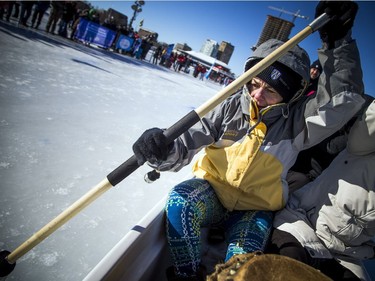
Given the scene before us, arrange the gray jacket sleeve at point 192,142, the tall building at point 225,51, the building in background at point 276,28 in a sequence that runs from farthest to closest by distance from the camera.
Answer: the tall building at point 225,51 → the building in background at point 276,28 → the gray jacket sleeve at point 192,142

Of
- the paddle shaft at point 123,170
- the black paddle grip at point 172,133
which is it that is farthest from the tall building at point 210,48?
the black paddle grip at point 172,133

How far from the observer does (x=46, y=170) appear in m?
2.02

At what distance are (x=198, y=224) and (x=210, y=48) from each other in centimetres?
11312

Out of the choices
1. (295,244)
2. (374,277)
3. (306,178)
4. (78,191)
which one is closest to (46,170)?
(78,191)

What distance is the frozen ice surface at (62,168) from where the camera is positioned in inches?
57.1

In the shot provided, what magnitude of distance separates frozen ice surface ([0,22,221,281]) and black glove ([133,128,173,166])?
80 cm

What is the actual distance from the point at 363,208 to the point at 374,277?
5.78ft

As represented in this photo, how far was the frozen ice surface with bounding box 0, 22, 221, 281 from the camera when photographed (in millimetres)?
1450

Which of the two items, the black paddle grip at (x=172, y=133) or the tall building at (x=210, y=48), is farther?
the tall building at (x=210, y=48)

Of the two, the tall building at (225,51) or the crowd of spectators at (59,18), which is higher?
the tall building at (225,51)

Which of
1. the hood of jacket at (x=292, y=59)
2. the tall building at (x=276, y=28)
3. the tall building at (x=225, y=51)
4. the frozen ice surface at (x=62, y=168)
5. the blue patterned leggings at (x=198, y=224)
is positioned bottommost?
the frozen ice surface at (x=62, y=168)

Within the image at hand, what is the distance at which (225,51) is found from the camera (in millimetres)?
87062

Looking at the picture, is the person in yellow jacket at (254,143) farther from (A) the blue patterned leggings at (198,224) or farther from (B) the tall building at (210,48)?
(B) the tall building at (210,48)

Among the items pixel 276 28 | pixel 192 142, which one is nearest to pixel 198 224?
pixel 192 142
